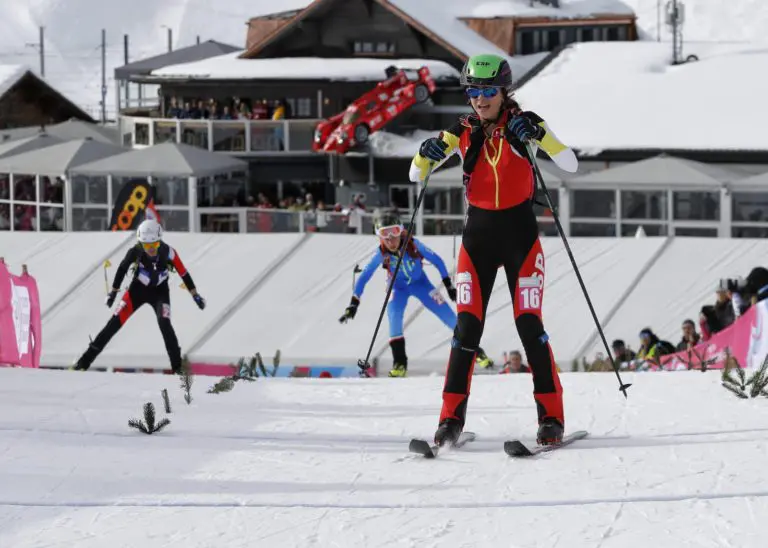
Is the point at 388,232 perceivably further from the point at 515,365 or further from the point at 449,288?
the point at 515,365

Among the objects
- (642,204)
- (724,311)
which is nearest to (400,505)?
(724,311)

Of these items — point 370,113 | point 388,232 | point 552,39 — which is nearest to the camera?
point 388,232

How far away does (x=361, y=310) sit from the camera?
1630cm

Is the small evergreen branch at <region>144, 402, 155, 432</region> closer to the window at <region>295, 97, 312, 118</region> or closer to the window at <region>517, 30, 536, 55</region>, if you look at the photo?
the window at <region>295, 97, 312, 118</region>

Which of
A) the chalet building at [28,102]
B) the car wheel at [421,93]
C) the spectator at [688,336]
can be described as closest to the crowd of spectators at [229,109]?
the car wheel at [421,93]

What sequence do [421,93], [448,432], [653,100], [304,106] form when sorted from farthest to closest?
[304,106] → [421,93] → [653,100] → [448,432]

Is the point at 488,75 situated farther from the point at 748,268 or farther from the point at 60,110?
the point at 60,110

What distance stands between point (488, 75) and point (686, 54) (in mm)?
33232

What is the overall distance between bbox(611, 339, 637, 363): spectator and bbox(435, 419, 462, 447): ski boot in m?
7.79

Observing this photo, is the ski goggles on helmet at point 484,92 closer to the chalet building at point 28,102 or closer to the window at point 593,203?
the window at point 593,203

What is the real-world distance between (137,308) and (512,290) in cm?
661

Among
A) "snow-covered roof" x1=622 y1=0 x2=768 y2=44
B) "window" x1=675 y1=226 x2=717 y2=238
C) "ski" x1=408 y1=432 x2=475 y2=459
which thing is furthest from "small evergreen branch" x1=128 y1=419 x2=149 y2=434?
"snow-covered roof" x1=622 y1=0 x2=768 y2=44

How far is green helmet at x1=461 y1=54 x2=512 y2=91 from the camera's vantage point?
6613 mm

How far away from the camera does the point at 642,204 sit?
24.6 meters
